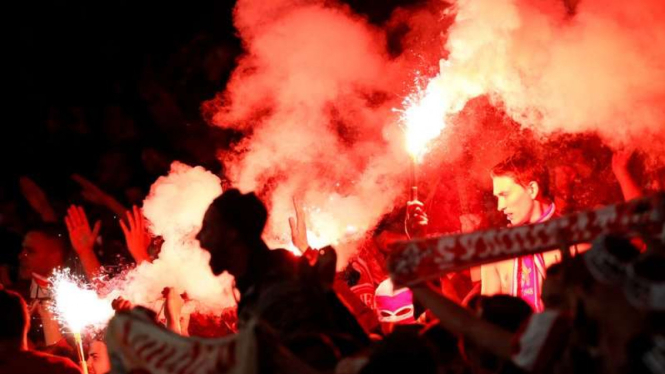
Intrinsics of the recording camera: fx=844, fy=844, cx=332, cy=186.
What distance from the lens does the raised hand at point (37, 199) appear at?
389 inches

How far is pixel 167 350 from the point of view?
3.47m

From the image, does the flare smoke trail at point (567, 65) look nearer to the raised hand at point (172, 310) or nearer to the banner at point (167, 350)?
the raised hand at point (172, 310)

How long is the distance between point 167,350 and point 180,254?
3.29 metres

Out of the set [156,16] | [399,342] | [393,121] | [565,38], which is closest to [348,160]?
[393,121]

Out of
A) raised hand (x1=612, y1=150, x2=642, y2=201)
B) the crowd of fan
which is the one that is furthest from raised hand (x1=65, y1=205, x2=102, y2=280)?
raised hand (x1=612, y1=150, x2=642, y2=201)

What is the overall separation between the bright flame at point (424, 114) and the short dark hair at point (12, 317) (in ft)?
9.60

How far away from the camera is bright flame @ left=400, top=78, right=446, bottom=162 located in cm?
637

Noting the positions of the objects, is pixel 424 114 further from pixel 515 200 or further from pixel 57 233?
pixel 57 233

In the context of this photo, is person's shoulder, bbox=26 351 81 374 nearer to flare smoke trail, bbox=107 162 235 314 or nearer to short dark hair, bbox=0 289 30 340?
short dark hair, bbox=0 289 30 340

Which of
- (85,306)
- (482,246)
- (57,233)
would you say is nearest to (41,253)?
(57,233)

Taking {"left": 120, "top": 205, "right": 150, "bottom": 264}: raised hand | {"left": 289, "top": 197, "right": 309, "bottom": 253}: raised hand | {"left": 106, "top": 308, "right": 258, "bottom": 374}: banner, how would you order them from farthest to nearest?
{"left": 120, "top": 205, "right": 150, "bottom": 264}: raised hand < {"left": 289, "top": 197, "right": 309, "bottom": 253}: raised hand < {"left": 106, "top": 308, "right": 258, "bottom": 374}: banner

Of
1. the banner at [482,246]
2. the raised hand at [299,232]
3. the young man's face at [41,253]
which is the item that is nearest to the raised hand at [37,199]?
the young man's face at [41,253]

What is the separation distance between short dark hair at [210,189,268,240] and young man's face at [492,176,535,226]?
2.37 metres

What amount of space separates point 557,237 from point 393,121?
5007 millimetres
